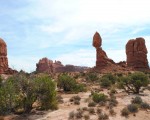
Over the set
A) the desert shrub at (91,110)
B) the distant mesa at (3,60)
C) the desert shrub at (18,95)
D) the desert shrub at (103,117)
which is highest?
the distant mesa at (3,60)

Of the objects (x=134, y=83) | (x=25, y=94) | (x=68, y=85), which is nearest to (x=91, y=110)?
(x=25, y=94)

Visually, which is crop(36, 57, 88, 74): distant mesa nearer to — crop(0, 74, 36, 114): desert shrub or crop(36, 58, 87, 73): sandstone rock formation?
crop(36, 58, 87, 73): sandstone rock formation

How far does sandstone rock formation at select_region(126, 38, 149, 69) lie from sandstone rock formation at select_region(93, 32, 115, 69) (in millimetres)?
5019

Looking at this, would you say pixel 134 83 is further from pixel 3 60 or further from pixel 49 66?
pixel 49 66

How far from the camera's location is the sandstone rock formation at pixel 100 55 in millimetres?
71250

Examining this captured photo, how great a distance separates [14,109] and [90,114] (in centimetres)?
552

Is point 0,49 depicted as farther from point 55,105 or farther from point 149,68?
point 55,105

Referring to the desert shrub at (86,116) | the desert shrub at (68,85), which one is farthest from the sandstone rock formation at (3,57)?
the desert shrub at (86,116)

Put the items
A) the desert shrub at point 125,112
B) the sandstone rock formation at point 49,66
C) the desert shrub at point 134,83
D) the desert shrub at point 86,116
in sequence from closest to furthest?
1. the desert shrub at point 86,116
2. the desert shrub at point 125,112
3. the desert shrub at point 134,83
4. the sandstone rock formation at point 49,66

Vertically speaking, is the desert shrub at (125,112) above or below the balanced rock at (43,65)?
below

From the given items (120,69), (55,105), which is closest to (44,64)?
(120,69)

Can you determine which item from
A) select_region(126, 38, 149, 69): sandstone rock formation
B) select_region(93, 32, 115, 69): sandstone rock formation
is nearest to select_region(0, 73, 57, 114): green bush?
select_region(93, 32, 115, 69): sandstone rock formation

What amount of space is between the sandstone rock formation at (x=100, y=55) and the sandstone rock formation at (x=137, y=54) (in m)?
5.02

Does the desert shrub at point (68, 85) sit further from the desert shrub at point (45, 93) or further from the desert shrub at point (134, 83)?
the desert shrub at point (45, 93)
